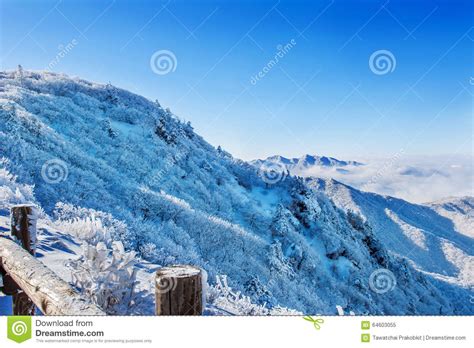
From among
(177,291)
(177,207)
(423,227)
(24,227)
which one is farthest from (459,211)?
(177,291)

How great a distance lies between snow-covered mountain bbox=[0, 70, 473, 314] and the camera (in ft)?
26.1

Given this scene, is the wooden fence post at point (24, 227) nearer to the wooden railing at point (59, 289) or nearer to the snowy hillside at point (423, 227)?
the wooden railing at point (59, 289)

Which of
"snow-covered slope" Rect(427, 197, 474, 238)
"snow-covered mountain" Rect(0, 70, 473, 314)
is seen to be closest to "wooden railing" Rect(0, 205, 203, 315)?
"snow-covered mountain" Rect(0, 70, 473, 314)

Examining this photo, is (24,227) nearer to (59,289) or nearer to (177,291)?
(59,289)

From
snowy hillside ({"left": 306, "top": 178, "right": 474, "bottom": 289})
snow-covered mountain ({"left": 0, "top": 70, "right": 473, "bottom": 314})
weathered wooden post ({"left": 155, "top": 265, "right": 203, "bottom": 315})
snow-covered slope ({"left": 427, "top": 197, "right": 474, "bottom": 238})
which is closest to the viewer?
weathered wooden post ({"left": 155, "top": 265, "right": 203, "bottom": 315})

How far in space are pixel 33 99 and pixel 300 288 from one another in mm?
14874

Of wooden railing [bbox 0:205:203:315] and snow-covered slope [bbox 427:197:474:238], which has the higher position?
wooden railing [bbox 0:205:203:315]

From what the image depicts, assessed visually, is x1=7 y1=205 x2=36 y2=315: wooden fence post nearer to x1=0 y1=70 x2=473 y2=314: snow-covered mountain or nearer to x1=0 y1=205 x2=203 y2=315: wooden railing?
x1=0 y1=205 x2=203 y2=315: wooden railing

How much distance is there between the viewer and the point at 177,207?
12.5 m

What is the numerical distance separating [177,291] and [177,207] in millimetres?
10082

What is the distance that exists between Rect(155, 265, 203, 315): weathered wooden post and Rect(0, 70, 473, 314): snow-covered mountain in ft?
3.93

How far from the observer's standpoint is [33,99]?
18.4m

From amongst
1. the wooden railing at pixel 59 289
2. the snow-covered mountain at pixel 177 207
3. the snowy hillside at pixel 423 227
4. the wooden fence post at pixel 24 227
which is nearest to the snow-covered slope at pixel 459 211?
the snowy hillside at pixel 423 227
